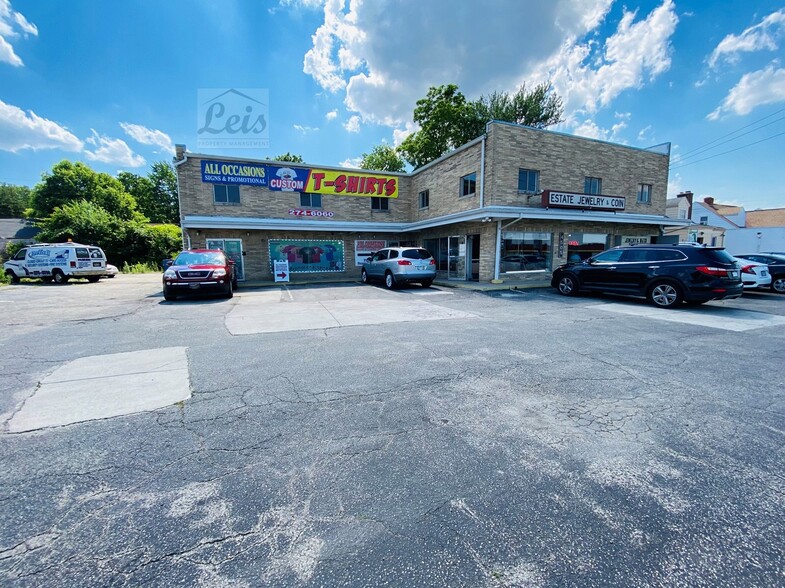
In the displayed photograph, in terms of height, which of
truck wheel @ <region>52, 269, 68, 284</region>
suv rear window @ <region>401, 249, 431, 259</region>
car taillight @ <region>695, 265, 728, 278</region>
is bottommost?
truck wheel @ <region>52, 269, 68, 284</region>

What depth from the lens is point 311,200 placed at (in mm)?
17969

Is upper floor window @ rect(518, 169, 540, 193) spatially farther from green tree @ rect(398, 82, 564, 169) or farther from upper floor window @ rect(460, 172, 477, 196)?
green tree @ rect(398, 82, 564, 169)

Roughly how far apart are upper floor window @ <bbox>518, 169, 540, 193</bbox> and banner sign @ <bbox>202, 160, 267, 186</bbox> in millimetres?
12864

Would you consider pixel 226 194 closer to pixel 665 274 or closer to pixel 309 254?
pixel 309 254

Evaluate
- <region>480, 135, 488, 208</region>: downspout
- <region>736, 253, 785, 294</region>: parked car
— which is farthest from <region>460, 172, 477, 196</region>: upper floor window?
<region>736, 253, 785, 294</region>: parked car

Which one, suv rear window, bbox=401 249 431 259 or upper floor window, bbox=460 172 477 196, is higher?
upper floor window, bbox=460 172 477 196

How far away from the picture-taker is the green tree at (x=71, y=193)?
118ft

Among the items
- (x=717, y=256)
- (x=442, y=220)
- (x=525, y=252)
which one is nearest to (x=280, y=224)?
→ (x=442, y=220)

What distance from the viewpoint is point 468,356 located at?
4852 mm

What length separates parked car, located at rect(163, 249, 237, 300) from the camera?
988 centimetres

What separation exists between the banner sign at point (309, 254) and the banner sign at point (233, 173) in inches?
128

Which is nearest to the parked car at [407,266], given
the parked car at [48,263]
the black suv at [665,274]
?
the black suv at [665,274]

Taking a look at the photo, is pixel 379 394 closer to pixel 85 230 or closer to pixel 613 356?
pixel 613 356

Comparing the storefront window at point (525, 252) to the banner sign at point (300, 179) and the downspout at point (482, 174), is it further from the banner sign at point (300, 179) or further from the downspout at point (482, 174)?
the banner sign at point (300, 179)
